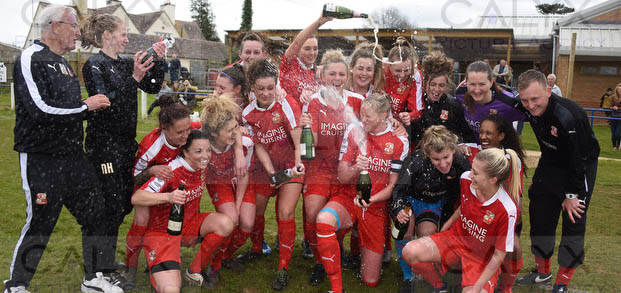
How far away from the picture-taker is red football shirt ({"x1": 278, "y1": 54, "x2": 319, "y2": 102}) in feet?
15.6

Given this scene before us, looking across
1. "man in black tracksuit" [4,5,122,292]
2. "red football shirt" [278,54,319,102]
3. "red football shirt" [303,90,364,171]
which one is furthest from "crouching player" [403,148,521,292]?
"man in black tracksuit" [4,5,122,292]

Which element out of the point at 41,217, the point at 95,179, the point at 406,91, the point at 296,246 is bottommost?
the point at 296,246

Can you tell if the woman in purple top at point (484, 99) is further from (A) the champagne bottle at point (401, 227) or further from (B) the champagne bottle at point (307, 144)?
(B) the champagne bottle at point (307, 144)

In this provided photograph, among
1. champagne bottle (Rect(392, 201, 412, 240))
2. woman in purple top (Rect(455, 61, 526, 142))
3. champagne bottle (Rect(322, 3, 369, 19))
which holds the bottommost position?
champagne bottle (Rect(392, 201, 412, 240))

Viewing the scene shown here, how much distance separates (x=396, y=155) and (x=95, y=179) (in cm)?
251

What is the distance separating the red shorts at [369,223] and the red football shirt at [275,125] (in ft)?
2.31

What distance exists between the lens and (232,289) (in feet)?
12.3

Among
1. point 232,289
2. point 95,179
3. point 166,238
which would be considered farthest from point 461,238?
point 95,179

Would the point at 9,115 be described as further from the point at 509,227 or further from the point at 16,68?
the point at 509,227

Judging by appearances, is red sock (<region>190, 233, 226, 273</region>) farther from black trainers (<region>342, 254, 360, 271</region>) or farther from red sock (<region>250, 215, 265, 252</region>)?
black trainers (<region>342, 254, 360, 271</region>)

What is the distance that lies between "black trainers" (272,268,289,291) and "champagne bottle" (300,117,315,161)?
103 centimetres

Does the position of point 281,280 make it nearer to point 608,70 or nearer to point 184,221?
point 184,221

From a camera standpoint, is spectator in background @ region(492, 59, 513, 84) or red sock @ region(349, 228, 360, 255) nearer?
red sock @ region(349, 228, 360, 255)

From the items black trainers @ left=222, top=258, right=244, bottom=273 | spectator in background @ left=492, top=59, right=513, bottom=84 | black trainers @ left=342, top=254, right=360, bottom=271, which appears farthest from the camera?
spectator in background @ left=492, top=59, right=513, bottom=84
